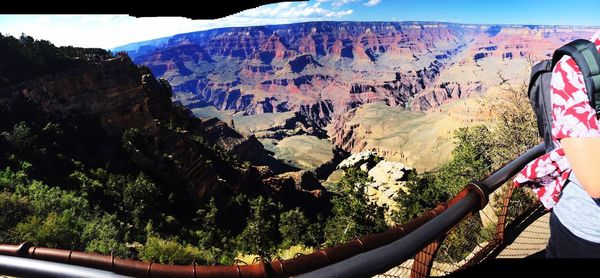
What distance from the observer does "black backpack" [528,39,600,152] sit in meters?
1.76

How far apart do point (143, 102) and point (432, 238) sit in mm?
45834

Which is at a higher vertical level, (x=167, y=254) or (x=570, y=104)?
(x=570, y=104)

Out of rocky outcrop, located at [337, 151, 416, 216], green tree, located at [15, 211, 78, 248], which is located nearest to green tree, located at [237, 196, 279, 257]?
green tree, located at [15, 211, 78, 248]

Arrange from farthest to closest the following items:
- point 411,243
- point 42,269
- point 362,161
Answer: point 362,161
point 411,243
point 42,269

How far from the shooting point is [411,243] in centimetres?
207

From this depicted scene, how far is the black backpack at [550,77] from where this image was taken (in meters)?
1.76

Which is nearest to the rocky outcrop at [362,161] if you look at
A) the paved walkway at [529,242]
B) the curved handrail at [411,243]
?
the paved walkway at [529,242]

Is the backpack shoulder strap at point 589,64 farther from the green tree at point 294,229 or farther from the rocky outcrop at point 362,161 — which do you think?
the rocky outcrop at point 362,161

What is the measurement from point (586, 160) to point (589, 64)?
465 millimetres

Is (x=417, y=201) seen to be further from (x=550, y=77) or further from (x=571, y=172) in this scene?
(x=550, y=77)

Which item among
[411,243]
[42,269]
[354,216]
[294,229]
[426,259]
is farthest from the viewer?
[294,229]

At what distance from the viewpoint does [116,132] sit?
4125 cm

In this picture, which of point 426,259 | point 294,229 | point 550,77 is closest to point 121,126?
point 294,229

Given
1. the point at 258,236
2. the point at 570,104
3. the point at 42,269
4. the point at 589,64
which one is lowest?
the point at 258,236
